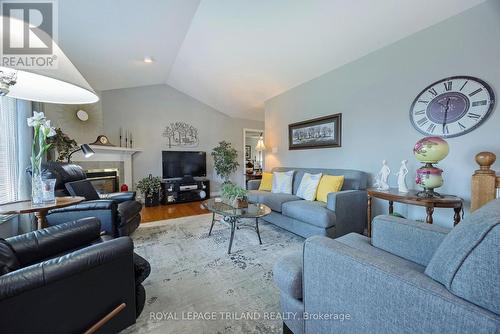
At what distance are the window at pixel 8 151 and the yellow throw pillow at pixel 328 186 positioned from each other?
355cm

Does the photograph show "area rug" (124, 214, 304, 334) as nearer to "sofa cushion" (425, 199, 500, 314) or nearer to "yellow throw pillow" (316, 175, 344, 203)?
"yellow throw pillow" (316, 175, 344, 203)

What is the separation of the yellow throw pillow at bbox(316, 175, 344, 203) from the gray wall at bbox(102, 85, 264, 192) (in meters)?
3.54

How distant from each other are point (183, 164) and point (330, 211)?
3.89 metres

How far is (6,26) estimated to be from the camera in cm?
66

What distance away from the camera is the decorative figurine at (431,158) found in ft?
6.03

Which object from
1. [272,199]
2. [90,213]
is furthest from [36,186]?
[272,199]

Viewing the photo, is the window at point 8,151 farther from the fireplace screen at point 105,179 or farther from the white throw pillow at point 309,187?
the white throw pillow at point 309,187

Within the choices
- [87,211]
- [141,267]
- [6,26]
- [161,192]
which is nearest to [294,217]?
[141,267]

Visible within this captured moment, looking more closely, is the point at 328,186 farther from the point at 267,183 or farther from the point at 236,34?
the point at 236,34

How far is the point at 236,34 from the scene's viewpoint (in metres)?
2.89

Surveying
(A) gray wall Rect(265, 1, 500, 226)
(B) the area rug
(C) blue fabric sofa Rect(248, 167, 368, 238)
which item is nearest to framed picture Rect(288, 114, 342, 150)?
(A) gray wall Rect(265, 1, 500, 226)

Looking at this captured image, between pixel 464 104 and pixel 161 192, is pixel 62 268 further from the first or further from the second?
pixel 161 192

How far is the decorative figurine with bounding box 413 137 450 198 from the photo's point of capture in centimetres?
184

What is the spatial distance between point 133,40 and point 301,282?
3.63 m
